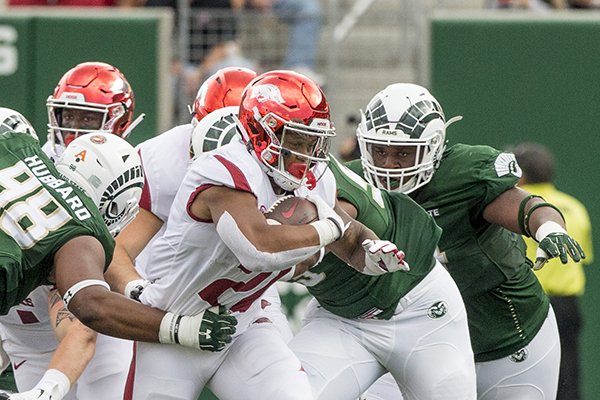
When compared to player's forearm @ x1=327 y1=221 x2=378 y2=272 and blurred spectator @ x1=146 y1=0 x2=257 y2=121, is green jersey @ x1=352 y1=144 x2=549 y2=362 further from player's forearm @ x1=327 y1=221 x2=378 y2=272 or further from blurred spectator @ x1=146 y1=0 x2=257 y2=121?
blurred spectator @ x1=146 y1=0 x2=257 y2=121

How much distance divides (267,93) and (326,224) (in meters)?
0.54

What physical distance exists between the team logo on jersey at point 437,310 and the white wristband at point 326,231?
0.90 m

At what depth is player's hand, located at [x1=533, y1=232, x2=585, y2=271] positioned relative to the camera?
17.8 ft

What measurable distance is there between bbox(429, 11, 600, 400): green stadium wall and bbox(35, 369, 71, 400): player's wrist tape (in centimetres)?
456

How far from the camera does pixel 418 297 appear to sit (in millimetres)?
5641

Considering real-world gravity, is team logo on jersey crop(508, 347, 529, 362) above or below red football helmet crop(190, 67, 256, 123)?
below

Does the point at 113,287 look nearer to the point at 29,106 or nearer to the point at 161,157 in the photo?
the point at 161,157

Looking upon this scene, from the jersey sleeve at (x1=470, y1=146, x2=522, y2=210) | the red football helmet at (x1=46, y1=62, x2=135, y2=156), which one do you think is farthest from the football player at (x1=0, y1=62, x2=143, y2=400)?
the jersey sleeve at (x1=470, y1=146, x2=522, y2=210)

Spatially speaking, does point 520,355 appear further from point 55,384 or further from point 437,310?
point 55,384

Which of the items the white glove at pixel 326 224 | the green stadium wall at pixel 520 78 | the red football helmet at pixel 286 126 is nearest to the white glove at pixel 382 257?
the white glove at pixel 326 224

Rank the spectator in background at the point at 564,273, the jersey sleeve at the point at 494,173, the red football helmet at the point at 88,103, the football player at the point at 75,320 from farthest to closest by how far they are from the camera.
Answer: the spectator in background at the point at 564,273 → the red football helmet at the point at 88,103 → the jersey sleeve at the point at 494,173 → the football player at the point at 75,320

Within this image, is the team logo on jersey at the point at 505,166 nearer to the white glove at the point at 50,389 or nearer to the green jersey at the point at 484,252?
the green jersey at the point at 484,252

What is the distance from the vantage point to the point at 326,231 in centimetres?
482

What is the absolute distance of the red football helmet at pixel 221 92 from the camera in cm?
613
